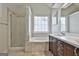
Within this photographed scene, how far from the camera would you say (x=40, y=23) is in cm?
150

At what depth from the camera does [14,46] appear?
1406mm

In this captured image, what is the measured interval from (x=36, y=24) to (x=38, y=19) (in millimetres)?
70

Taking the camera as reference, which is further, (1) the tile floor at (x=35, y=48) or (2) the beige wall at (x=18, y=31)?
(2) the beige wall at (x=18, y=31)

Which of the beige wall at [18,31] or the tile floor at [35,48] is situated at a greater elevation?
the beige wall at [18,31]

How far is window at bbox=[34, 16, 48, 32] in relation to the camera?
1423 millimetres

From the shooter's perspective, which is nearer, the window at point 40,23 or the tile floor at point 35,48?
the tile floor at point 35,48

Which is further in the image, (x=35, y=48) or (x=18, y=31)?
(x=18, y=31)

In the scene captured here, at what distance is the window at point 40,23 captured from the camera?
1.42 m

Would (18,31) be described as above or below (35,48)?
above

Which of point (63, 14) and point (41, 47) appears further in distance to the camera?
point (63, 14)

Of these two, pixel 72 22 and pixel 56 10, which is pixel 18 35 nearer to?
pixel 56 10

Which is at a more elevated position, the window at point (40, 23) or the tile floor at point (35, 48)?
the window at point (40, 23)

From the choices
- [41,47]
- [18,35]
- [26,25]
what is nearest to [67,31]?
[41,47]

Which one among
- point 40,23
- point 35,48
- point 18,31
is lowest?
point 35,48
